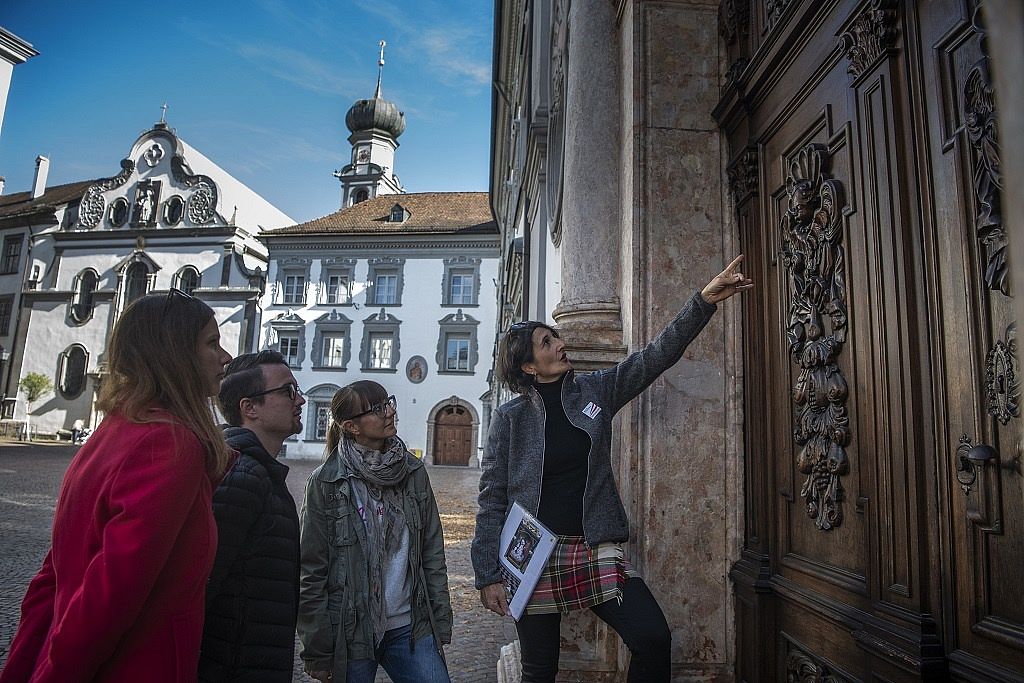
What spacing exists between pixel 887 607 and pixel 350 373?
3013 cm

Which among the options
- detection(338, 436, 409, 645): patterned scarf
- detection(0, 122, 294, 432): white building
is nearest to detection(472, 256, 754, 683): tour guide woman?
detection(338, 436, 409, 645): patterned scarf

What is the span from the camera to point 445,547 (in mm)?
8727

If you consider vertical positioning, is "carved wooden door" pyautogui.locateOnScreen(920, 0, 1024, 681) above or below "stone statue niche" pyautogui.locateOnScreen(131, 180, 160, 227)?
below

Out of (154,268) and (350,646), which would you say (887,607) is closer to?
(350,646)

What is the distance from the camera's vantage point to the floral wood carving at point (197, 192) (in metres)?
34.2

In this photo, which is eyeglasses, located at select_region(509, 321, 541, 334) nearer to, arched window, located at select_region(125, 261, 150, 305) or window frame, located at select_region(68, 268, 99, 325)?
arched window, located at select_region(125, 261, 150, 305)

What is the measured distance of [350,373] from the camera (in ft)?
102

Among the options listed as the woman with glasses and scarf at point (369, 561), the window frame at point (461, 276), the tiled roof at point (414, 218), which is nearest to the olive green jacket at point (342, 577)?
the woman with glasses and scarf at point (369, 561)

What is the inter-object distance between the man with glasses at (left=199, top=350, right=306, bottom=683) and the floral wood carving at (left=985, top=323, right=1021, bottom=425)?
1.89 metres

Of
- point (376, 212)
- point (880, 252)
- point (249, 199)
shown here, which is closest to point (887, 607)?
point (880, 252)

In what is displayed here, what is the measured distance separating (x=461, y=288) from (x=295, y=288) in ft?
24.8

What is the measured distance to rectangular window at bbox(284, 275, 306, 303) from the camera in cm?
3234

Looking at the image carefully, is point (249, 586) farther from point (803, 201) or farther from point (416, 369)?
point (416, 369)

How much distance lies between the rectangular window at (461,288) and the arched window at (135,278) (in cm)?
1470
